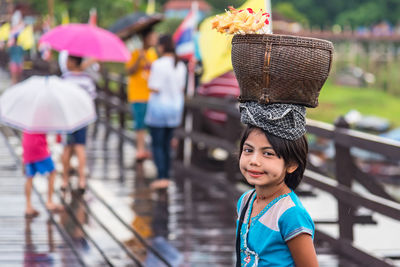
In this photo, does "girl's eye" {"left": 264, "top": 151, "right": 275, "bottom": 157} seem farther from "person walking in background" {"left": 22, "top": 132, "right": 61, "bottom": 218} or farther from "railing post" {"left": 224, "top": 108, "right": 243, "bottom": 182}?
"railing post" {"left": 224, "top": 108, "right": 243, "bottom": 182}

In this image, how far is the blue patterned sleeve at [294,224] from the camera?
120 inches

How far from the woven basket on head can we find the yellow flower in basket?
0.04 metres

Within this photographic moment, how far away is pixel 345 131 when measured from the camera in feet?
22.0

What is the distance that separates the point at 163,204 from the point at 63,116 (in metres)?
1.52

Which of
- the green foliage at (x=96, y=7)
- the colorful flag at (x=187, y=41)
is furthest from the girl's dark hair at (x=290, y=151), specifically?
the green foliage at (x=96, y=7)

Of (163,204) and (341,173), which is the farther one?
(163,204)

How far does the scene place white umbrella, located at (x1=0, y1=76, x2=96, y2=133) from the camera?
752 centimetres

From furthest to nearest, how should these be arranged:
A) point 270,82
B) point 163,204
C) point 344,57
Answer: point 344,57
point 163,204
point 270,82

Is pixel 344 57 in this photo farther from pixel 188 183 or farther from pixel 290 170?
pixel 290 170

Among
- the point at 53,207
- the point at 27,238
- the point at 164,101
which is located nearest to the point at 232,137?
the point at 164,101

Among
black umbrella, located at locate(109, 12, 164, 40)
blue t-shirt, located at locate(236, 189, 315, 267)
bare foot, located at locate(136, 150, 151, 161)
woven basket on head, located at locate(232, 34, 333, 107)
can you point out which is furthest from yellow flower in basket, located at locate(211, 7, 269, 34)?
bare foot, located at locate(136, 150, 151, 161)

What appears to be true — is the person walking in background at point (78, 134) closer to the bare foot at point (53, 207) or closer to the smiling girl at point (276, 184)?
the bare foot at point (53, 207)

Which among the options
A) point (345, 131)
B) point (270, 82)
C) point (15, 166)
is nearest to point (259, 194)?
point (270, 82)

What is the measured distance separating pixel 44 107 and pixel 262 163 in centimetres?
480
